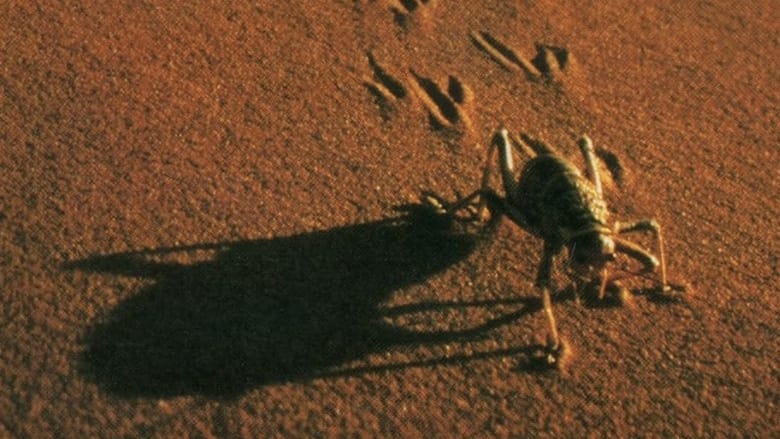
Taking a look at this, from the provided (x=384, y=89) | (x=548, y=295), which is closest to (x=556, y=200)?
(x=548, y=295)

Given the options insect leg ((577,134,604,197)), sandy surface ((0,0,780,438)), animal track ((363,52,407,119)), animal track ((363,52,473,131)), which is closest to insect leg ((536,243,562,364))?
sandy surface ((0,0,780,438))

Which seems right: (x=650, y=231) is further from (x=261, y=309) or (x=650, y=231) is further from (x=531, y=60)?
(x=261, y=309)

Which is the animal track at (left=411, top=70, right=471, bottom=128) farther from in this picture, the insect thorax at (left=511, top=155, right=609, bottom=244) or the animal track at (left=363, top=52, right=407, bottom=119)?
the insect thorax at (left=511, top=155, right=609, bottom=244)

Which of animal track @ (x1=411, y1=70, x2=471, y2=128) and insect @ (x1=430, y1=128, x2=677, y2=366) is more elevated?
insect @ (x1=430, y1=128, x2=677, y2=366)

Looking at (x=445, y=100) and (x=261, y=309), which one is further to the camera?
(x=445, y=100)

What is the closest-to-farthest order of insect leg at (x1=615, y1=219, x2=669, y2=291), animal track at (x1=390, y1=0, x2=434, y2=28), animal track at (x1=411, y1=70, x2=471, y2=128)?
insect leg at (x1=615, y1=219, x2=669, y2=291) → animal track at (x1=411, y1=70, x2=471, y2=128) → animal track at (x1=390, y1=0, x2=434, y2=28)

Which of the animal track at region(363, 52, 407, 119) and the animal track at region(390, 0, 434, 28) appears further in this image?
the animal track at region(390, 0, 434, 28)

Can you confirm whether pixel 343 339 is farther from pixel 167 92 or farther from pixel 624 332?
pixel 167 92

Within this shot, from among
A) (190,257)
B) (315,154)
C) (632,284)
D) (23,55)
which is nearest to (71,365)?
(190,257)
